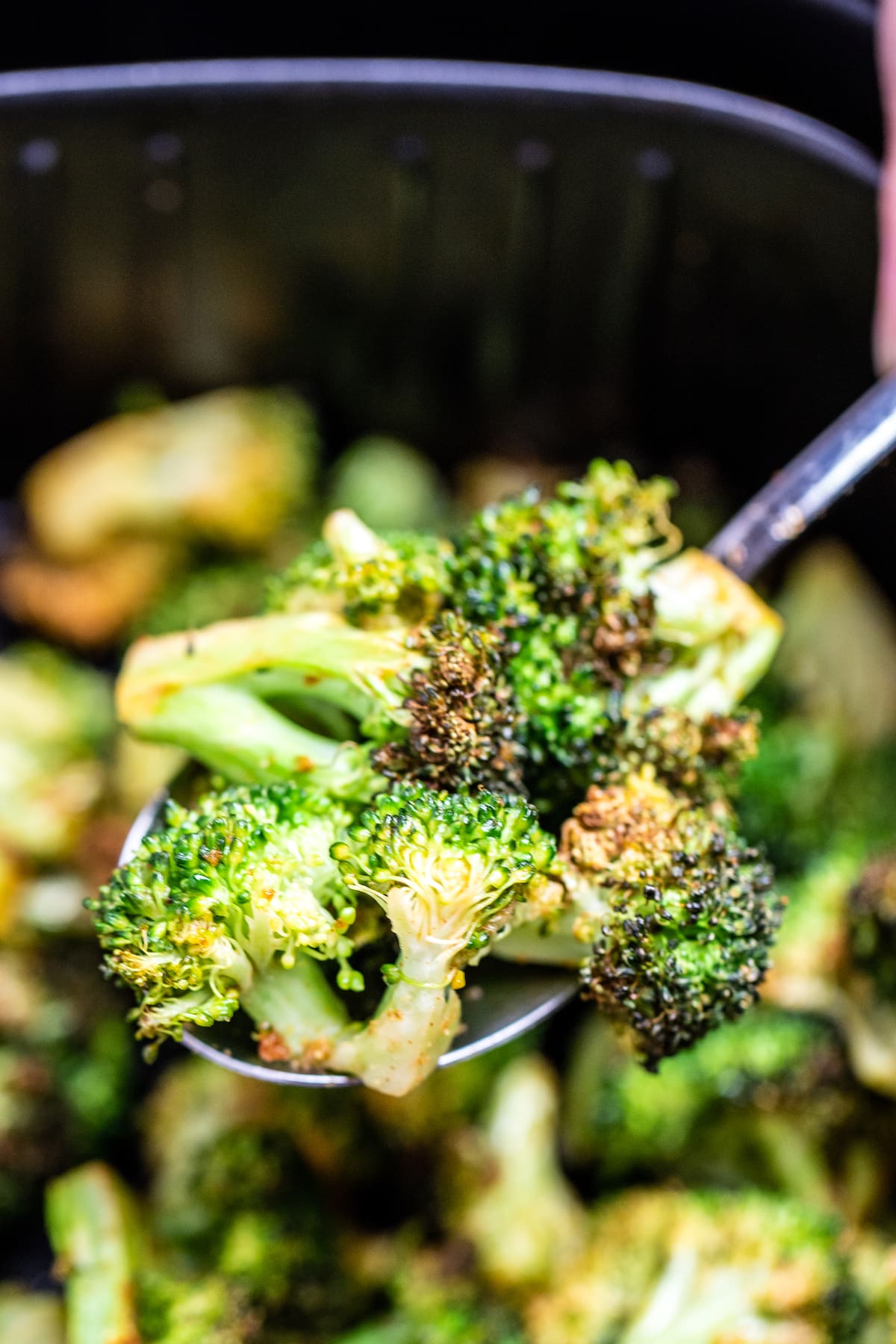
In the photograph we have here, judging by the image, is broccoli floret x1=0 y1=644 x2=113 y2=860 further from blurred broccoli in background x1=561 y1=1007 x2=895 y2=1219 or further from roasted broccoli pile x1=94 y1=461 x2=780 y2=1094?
blurred broccoli in background x1=561 y1=1007 x2=895 y2=1219

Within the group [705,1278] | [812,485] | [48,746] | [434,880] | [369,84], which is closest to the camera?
[434,880]

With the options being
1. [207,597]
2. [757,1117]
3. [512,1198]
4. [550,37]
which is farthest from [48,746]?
[550,37]

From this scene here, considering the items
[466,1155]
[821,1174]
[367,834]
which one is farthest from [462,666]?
[821,1174]

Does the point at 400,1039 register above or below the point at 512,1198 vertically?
above

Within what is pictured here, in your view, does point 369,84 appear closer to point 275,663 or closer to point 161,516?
point 161,516

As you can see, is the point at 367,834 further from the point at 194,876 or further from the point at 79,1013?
the point at 79,1013

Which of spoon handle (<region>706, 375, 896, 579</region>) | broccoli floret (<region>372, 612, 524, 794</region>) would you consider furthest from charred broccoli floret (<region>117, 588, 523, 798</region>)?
spoon handle (<region>706, 375, 896, 579</region>)
